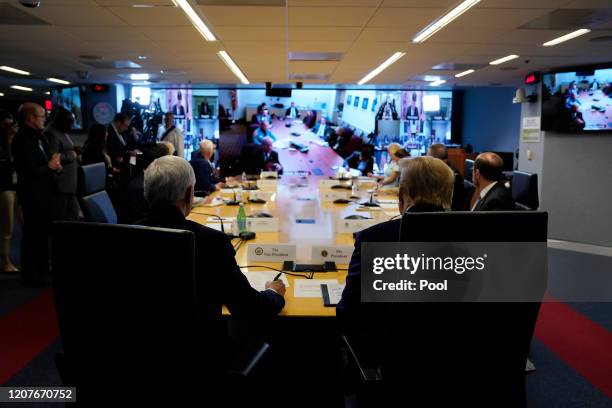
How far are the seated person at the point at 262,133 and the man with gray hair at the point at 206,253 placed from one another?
974cm

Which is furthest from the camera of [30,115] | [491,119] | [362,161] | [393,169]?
[491,119]

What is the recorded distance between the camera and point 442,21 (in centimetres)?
435

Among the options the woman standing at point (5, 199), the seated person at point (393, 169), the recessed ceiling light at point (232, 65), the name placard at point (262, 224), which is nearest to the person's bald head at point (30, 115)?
the woman standing at point (5, 199)

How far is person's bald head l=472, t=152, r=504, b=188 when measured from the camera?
358cm

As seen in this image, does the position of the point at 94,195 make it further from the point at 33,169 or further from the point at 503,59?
the point at 503,59

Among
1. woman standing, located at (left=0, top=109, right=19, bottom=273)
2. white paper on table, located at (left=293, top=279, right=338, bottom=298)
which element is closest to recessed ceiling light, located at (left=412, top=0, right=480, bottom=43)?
white paper on table, located at (left=293, top=279, right=338, bottom=298)

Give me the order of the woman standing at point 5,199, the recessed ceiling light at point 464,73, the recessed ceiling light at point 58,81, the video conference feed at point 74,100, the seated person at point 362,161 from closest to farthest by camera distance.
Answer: the woman standing at point 5,199, the recessed ceiling light at point 464,73, the recessed ceiling light at point 58,81, the seated person at point 362,161, the video conference feed at point 74,100

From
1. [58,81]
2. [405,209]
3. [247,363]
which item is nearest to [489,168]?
[405,209]

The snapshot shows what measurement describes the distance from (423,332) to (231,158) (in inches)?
426

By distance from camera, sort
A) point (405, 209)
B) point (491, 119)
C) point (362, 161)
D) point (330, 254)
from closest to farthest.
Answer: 1. point (405, 209)
2. point (330, 254)
3. point (362, 161)
4. point (491, 119)

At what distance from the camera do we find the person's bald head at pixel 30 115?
13.8ft

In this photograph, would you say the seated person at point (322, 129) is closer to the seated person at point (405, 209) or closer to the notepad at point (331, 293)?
the notepad at point (331, 293)

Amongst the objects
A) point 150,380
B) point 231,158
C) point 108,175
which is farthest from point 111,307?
point 231,158

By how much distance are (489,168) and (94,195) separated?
9.44ft
